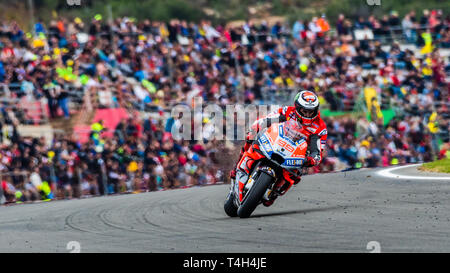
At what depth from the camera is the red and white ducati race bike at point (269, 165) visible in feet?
27.9

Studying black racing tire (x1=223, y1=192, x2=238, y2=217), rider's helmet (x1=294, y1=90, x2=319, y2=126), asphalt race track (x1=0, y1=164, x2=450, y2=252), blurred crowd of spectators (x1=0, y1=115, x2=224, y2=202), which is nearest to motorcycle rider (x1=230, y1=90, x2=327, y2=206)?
rider's helmet (x1=294, y1=90, x2=319, y2=126)

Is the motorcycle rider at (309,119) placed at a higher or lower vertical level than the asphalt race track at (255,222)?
higher

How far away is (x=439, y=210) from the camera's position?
28.7 ft

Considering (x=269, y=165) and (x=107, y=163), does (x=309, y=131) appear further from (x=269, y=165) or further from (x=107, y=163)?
(x=107, y=163)

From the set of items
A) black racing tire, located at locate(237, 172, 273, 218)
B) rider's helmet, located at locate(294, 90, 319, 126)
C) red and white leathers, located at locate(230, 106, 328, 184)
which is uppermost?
rider's helmet, located at locate(294, 90, 319, 126)

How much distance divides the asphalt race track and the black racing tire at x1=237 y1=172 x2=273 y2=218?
204mm

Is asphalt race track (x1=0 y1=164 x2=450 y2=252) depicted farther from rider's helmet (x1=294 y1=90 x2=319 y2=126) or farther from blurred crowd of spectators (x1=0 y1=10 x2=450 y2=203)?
blurred crowd of spectators (x1=0 y1=10 x2=450 y2=203)

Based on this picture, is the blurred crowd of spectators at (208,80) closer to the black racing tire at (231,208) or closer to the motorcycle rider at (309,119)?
the black racing tire at (231,208)

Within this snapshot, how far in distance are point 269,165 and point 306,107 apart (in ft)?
2.60

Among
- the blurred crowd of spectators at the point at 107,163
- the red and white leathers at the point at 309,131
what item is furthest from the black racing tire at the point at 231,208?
the blurred crowd of spectators at the point at 107,163

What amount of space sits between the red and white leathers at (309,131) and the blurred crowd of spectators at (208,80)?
25.9ft

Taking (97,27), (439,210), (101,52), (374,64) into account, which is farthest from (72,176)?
(374,64)

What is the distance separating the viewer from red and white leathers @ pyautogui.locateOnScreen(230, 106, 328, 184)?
8633 mm

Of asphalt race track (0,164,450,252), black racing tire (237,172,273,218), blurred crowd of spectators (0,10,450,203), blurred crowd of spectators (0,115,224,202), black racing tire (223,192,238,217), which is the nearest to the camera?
asphalt race track (0,164,450,252)
